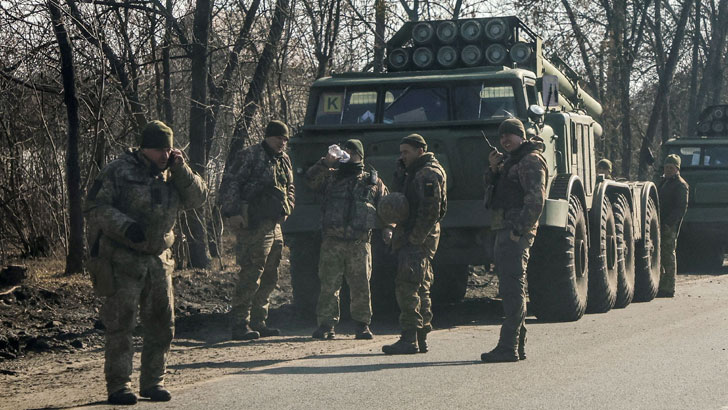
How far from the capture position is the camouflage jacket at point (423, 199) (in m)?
9.11

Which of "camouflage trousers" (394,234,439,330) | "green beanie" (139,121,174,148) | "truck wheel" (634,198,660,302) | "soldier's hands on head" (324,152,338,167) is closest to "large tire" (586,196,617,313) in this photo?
"truck wheel" (634,198,660,302)

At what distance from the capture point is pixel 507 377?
26.0 feet

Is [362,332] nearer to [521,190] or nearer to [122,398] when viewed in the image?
[521,190]

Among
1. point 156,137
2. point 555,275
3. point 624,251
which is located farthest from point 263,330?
point 624,251

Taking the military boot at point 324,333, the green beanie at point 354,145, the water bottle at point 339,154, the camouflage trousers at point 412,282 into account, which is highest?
the green beanie at point 354,145

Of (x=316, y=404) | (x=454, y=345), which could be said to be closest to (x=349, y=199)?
(x=454, y=345)

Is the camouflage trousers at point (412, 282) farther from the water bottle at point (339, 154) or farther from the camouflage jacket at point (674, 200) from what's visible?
the camouflage jacket at point (674, 200)

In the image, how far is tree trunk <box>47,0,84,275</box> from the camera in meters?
12.9

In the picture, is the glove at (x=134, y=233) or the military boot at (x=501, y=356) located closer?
the glove at (x=134, y=233)

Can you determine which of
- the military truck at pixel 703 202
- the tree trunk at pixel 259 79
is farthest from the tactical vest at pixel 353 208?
the military truck at pixel 703 202

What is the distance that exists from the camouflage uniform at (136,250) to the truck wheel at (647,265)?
876 cm

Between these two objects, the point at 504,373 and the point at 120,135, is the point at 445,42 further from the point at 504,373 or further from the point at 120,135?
the point at 504,373

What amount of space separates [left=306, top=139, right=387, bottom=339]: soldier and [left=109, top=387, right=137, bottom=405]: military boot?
11.4 feet

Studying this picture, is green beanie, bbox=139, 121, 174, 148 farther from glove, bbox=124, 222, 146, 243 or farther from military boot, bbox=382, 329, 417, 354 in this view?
military boot, bbox=382, 329, 417, 354
